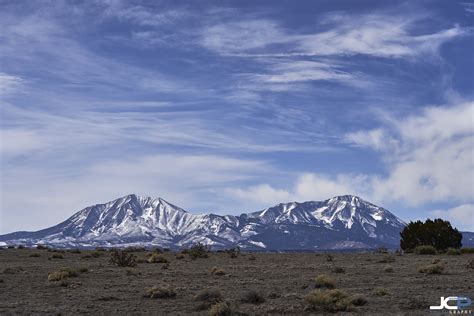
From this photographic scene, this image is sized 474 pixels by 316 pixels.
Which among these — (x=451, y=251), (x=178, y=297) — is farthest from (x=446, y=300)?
(x=451, y=251)

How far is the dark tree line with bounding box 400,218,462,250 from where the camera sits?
2319 inches

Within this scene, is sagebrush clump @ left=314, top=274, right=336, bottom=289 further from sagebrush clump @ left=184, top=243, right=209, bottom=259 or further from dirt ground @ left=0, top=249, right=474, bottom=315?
sagebrush clump @ left=184, top=243, right=209, bottom=259

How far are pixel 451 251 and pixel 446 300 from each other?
35431mm

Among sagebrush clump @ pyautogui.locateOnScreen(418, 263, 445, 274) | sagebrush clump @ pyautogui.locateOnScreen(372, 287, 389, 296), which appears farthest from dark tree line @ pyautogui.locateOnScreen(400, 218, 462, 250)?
sagebrush clump @ pyautogui.locateOnScreen(372, 287, 389, 296)

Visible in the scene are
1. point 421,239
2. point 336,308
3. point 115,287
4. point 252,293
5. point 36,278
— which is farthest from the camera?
point 421,239

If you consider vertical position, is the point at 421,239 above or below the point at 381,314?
above

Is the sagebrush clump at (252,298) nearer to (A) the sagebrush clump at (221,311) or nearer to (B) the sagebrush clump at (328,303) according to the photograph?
(B) the sagebrush clump at (328,303)

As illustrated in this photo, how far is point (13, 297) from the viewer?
23016 mm

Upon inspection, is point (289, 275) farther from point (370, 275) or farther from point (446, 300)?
point (446, 300)

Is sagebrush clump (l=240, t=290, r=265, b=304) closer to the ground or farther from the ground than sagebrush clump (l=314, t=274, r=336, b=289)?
closer to the ground

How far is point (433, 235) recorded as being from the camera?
195 feet

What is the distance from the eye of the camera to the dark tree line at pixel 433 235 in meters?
58.9

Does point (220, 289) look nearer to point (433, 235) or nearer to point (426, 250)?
point (426, 250)

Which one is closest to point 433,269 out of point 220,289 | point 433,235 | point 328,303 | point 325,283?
point 325,283
